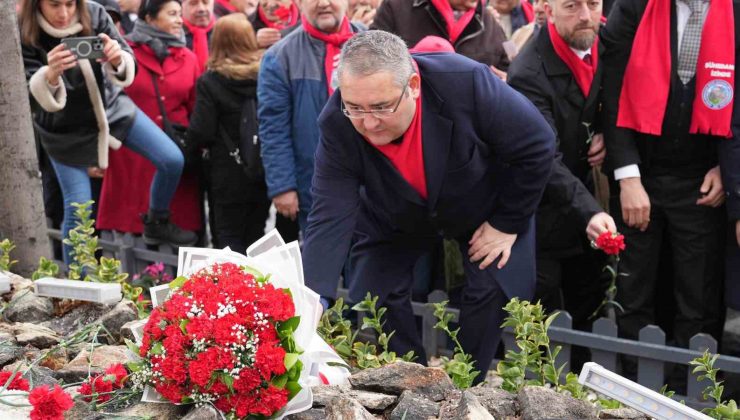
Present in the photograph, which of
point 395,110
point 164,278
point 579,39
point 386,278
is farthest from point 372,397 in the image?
point 164,278

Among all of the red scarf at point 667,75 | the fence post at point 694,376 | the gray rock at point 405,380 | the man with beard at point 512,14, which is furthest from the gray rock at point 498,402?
the man with beard at point 512,14

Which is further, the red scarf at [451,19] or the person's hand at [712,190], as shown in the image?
the red scarf at [451,19]

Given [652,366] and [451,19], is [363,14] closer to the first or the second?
[451,19]

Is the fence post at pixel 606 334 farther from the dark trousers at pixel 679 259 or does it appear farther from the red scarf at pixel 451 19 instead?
the red scarf at pixel 451 19

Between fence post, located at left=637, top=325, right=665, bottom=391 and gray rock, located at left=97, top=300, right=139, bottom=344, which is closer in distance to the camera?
gray rock, located at left=97, top=300, right=139, bottom=344

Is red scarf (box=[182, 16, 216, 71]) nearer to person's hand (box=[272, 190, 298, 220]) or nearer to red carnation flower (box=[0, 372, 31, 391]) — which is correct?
person's hand (box=[272, 190, 298, 220])

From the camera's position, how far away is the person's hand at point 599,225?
479 centimetres

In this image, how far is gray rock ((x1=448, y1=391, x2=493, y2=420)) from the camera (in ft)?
9.67

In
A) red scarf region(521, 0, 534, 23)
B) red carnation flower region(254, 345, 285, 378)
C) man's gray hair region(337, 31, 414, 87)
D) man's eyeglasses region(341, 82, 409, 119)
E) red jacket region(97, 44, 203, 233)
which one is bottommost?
red jacket region(97, 44, 203, 233)

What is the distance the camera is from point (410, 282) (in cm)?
469

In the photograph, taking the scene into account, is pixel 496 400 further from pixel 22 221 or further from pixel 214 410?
pixel 22 221

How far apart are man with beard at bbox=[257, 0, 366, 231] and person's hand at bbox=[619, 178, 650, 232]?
164cm

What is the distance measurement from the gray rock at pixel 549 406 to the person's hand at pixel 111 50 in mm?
3326

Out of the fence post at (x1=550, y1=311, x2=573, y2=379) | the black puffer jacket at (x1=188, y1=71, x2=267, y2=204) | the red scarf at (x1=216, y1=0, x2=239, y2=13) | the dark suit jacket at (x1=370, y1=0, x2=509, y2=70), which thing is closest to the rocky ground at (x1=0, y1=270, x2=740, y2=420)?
the fence post at (x1=550, y1=311, x2=573, y2=379)
